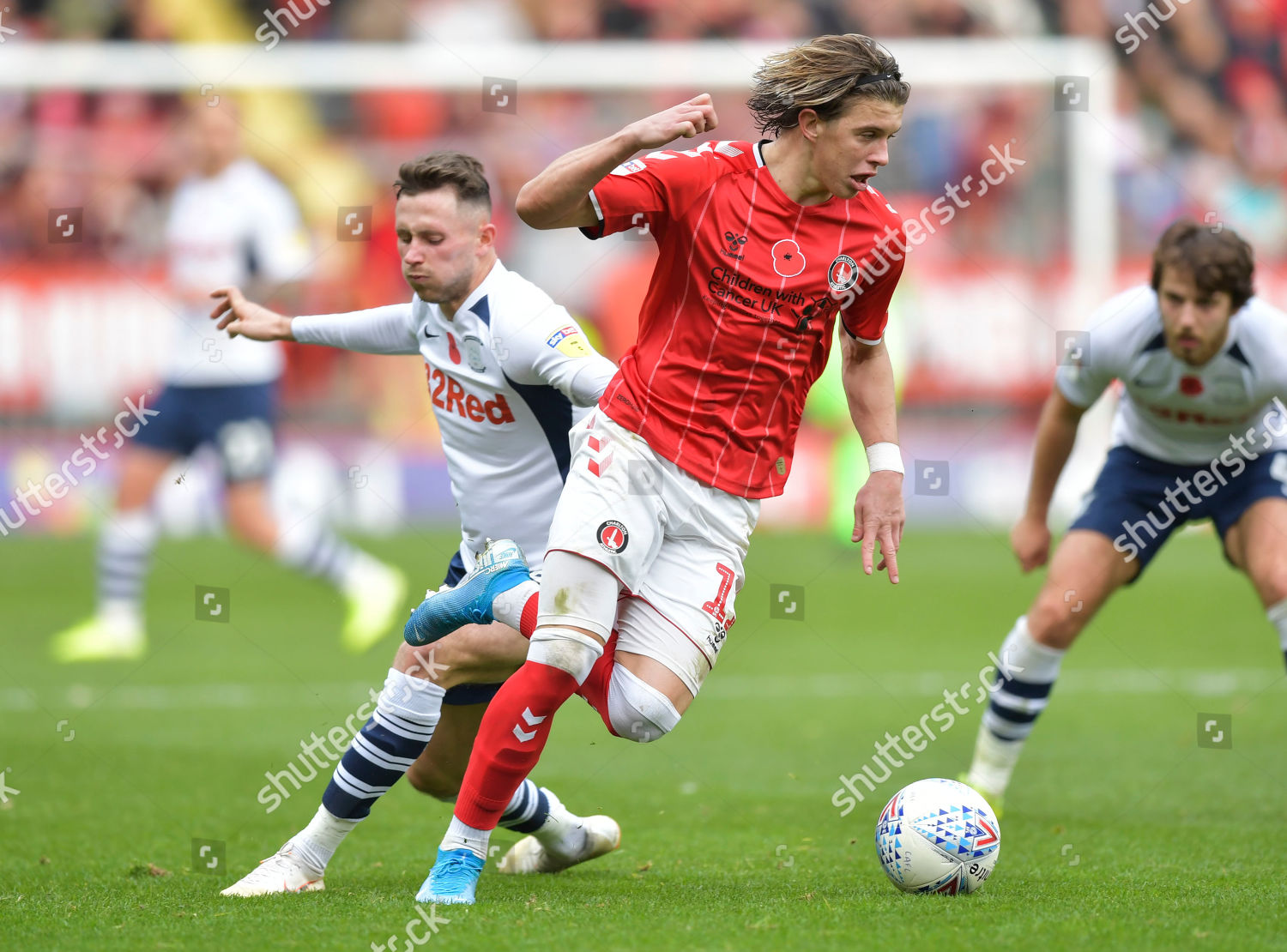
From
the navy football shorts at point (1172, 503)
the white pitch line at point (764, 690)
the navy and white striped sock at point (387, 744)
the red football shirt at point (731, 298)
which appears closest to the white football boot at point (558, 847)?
the navy and white striped sock at point (387, 744)

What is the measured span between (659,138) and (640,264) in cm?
1325

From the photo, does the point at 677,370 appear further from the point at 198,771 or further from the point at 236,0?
the point at 236,0

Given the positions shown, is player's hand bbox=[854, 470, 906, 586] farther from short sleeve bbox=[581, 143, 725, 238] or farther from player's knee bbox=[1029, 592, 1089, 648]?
player's knee bbox=[1029, 592, 1089, 648]

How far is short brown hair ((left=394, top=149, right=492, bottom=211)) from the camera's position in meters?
4.62

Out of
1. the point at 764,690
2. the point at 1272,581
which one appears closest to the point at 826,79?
the point at 1272,581

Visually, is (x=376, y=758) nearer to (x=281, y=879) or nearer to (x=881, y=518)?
(x=281, y=879)

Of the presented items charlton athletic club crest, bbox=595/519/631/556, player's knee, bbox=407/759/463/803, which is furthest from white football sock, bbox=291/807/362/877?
charlton athletic club crest, bbox=595/519/631/556

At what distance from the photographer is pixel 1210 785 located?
20.9 feet

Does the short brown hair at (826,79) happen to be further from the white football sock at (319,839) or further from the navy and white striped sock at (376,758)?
the white football sock at (319,839)

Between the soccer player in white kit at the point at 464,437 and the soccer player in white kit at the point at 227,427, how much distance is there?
438 cm

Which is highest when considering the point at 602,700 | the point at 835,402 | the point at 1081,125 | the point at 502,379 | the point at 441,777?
the point at 502,379

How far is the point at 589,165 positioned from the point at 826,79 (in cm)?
77

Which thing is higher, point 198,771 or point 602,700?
point 602,700

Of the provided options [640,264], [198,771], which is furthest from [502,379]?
[640,264]
